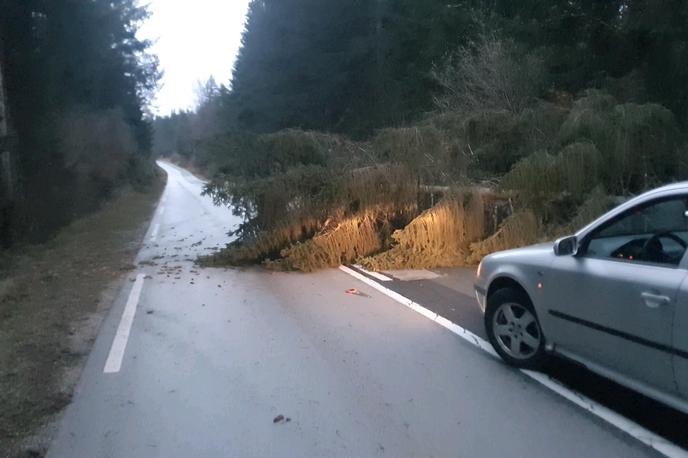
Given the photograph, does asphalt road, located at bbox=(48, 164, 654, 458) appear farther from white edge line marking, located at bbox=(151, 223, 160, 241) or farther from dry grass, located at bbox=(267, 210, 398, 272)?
white edge line marking, located at bbox=(151, 223, 160, 241)

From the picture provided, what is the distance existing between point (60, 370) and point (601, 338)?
4.75 meters

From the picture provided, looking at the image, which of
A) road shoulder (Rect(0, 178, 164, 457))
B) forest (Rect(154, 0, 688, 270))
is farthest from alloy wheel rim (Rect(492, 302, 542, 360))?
forest (Rect(154, 0, 688, 270))

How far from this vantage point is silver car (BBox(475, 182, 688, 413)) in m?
4.28

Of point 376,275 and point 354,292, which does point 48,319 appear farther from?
point 376,275

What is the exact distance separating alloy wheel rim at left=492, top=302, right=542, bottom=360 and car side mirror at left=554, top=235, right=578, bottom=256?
71 cm

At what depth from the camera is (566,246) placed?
5340 mm

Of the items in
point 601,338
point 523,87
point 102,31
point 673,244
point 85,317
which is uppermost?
point 102,31

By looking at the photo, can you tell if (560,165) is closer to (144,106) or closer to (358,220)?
(358,220)

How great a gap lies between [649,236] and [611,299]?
883mm

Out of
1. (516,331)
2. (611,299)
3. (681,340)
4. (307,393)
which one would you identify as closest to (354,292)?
(516,331)

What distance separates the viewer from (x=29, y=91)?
703 inches

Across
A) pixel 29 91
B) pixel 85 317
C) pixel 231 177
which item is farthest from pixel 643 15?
pixel 29 91

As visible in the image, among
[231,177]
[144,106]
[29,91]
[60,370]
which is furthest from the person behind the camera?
[144,106]

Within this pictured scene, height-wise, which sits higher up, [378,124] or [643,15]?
[643,15]
